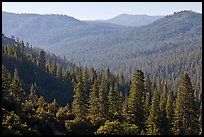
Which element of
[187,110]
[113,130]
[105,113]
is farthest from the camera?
[105,113]

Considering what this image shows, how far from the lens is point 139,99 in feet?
221

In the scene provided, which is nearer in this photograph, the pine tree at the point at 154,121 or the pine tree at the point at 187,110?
the pine tree at the point at 154,121

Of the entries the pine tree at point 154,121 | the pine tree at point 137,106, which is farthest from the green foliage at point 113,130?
the pine tree at point 137,106

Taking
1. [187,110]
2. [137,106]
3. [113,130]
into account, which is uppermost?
[113,130]

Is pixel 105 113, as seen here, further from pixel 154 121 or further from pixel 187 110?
pixel 187 110

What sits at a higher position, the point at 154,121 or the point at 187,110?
the point at 187,110

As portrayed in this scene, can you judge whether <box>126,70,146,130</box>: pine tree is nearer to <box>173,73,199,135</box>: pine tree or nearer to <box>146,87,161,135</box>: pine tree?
<box>146,87,161,135</box>: pine tree

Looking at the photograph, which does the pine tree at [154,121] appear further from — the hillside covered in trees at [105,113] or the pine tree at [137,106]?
the pine tree at [137,106]

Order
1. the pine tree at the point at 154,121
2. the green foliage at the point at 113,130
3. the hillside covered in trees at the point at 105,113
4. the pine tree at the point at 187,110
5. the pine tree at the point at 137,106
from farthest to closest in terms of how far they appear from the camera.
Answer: the pine tree at the point at 137,106 < the pine tree at the point at 187,110 < the pine tree at the point at 154,121 < the green foliage at the point at 113,130 < the hillside covered in trees at the point at 105,113

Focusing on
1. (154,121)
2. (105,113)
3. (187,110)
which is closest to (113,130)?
(154,121)

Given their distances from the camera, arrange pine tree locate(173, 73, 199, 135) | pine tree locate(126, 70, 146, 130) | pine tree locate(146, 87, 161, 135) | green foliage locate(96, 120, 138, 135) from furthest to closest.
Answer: pine tree locate(126, 70, 146, 130) → pine tree locate(173, 73, 199, 135) → pine tree locate(146, 87, 161, 135) → green foliage locate(96, 120, 138, 135)

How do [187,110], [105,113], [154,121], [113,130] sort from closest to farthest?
[113,130], [154,121], [187,110], [105,113]

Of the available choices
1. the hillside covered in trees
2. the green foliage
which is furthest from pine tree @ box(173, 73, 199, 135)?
the green foliage

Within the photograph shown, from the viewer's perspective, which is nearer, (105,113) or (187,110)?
(187,110)
